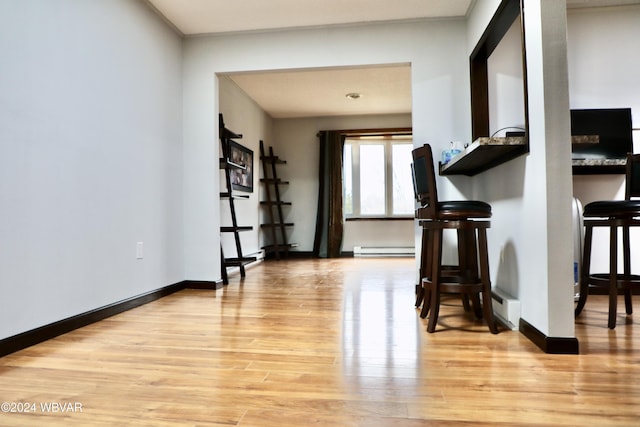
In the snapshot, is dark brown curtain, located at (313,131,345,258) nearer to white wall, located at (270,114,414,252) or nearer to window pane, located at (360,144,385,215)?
white wall, located at (270,114,414,252)

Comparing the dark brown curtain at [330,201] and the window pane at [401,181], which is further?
the window pane at [401,181]

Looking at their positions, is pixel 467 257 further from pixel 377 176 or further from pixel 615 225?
pixel 377 176

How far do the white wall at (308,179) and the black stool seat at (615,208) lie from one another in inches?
163

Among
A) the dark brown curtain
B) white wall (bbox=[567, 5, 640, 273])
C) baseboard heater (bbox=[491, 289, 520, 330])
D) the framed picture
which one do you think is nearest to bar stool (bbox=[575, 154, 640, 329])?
baseboard heater (bbox=[491, 289, 520, 330])

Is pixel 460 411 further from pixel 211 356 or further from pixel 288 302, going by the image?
pixel 288 302

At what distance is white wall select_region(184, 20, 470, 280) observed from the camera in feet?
9.89

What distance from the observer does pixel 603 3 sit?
304cm

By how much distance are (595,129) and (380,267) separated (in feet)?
8.71

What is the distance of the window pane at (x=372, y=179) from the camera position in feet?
21.0

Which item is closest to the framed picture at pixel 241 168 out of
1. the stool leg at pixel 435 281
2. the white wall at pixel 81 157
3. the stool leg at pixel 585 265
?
the white wall at pixel 81 157

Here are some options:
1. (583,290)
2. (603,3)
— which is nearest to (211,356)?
(583,290)

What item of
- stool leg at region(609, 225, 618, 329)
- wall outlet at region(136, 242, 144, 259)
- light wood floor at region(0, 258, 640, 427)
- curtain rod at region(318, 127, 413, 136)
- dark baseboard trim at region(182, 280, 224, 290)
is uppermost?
curtain rod at region(318, 127, 413, 136)

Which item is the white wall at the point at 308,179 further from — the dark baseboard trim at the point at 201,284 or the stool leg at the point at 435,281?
the stool leg at the point at 435,281

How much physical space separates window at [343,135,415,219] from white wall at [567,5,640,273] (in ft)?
10.7
